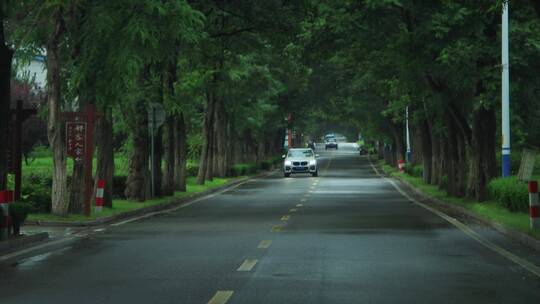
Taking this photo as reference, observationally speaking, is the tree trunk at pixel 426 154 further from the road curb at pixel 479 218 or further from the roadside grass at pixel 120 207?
the roadside grass at pixel 120 207

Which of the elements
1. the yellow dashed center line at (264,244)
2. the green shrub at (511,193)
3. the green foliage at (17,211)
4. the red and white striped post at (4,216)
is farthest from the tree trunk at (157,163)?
the red and white striped post at (4,216)

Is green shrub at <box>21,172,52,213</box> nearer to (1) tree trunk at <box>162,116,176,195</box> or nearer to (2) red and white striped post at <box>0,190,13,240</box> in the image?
(2) red and white striped post at <box>0,190,13,240</box>

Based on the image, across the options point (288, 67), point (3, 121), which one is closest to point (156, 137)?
point (3, 121)

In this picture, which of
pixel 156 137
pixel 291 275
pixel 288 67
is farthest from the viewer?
pixel 288 67

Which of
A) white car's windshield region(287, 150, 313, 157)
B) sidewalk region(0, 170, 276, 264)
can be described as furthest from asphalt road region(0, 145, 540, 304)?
white car's windshield region(287, 150, 313, 157)

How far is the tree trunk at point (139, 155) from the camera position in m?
33.9

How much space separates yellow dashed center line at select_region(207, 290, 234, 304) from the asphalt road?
0.04 ft

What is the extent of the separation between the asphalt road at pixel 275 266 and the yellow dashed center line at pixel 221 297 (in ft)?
0.04

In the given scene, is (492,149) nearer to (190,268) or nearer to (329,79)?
(190,268)

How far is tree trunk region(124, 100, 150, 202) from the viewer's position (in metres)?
33.9

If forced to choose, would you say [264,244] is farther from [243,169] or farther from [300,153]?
[300,153]

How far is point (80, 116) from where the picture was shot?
25953 mm

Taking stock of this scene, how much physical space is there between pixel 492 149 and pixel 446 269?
734 inches

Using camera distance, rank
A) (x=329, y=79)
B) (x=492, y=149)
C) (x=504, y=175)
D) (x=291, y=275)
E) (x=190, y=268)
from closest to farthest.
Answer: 1. (x=291, y=275)
2. (x=190, y=268)
3. (x=504, y=175)
4. (x=492, y=149)
5. (x=329, y=79)
